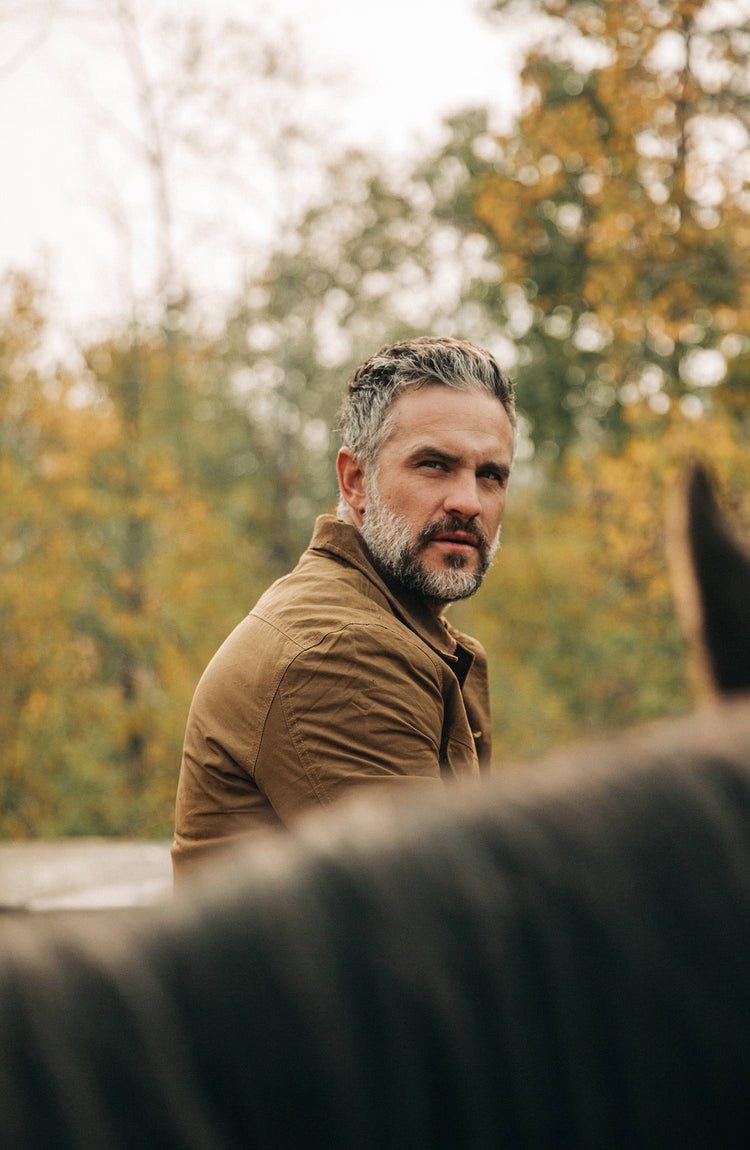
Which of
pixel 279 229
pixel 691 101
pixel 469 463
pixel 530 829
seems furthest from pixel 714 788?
pixel 279 229

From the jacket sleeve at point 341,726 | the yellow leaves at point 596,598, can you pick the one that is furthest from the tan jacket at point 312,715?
the yellow leaves at point 596,598

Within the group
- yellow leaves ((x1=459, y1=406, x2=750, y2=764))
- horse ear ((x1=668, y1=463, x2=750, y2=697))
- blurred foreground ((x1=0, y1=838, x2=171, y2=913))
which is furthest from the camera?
yellow leaves ((x1=459, y1=406, x2=750, y2=764))

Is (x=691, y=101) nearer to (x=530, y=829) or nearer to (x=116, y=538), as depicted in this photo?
(x=116, y=538)

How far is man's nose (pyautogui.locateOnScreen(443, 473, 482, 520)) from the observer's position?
2.36 metres

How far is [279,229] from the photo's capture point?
16.9 metres

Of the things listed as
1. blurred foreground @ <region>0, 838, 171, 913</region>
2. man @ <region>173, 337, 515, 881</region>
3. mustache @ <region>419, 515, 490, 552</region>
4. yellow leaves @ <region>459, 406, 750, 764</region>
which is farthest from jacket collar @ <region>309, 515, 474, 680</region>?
yellow leaves @ <region>459, 406, 750, 764</region>

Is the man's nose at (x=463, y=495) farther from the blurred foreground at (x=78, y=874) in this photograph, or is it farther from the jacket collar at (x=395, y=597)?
the blurred foreground at (x=78, y=874)

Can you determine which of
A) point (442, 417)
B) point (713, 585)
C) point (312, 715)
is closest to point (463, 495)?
point (442, 417)

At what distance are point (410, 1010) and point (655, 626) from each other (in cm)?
1109

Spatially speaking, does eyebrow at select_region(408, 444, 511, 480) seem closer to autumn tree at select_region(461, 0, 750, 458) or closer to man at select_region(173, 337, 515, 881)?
man at select_region(173, 337, 515, 881)

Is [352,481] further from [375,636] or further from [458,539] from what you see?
[375,636]

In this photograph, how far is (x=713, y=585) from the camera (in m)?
0.69

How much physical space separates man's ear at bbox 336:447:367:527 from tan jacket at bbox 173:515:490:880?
1.16 ft

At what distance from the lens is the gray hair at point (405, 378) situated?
237 cm
